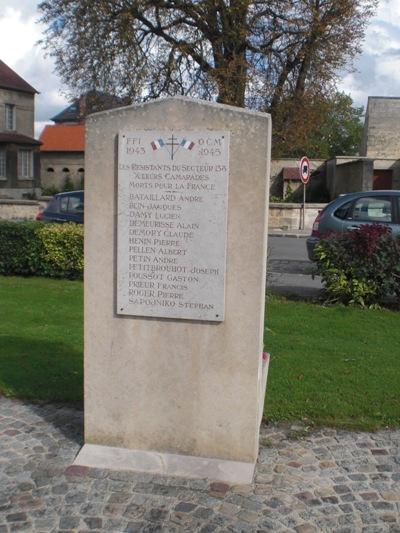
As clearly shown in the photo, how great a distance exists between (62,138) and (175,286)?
204ft

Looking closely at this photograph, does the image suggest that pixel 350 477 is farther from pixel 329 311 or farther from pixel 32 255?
pixel 32 255

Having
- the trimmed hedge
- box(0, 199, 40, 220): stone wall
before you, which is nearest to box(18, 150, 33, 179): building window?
box(0, 199, 40, 220): stone wall

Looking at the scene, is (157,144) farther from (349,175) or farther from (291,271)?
(349,175)

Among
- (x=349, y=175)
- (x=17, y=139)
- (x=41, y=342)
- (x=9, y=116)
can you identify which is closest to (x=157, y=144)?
(x=41, y=342)

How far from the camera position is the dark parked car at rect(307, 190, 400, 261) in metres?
11.8

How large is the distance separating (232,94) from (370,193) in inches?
530

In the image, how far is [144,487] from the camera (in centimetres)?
390

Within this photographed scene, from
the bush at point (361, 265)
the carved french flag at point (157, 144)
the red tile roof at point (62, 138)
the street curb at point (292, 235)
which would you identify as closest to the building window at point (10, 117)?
the red tile roof at point (62, 138)

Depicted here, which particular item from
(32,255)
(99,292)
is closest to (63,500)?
(99,292)

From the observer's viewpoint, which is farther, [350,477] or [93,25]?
[93,25]

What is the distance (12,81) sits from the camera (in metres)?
51.6

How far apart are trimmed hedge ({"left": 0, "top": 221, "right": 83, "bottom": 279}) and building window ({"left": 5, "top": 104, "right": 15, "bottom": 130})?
4252 cm

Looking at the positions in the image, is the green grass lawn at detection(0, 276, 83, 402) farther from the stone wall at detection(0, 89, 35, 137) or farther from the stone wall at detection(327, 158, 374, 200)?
the stone wall at detection(0, 89, 35, 137)

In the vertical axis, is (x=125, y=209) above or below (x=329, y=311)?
above
